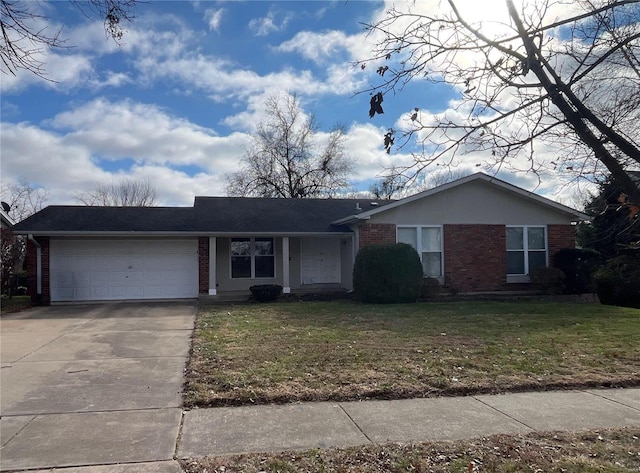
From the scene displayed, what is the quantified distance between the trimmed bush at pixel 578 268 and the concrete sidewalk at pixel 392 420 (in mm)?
13126

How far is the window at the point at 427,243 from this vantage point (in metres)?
18.2

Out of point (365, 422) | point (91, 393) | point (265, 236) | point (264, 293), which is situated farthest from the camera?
point (265, 236)

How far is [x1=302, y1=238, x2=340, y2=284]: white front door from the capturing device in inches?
830

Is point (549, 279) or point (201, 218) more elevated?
point (201, 218)

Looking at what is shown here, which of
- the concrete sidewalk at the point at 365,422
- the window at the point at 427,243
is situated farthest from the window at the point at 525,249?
the concrete sidewalk at the point at 365,422

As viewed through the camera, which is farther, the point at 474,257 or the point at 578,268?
the point at 474,257

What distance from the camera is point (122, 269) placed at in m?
18.2

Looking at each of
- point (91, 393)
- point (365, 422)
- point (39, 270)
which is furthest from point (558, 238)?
point (39, 270)

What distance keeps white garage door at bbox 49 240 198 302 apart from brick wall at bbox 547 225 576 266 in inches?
531

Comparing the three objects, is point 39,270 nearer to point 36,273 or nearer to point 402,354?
point 36,273

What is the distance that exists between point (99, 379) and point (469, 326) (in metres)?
7.68

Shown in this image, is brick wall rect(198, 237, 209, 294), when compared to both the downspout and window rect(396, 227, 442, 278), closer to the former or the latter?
the downspout

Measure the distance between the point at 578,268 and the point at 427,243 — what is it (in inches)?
221

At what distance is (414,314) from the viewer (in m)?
13.2
